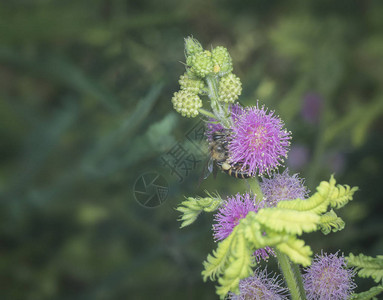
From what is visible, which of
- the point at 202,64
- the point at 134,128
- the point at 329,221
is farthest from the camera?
the point at 134,128

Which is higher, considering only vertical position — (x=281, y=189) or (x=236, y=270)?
(x=281, y=189)

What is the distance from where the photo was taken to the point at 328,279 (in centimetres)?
160

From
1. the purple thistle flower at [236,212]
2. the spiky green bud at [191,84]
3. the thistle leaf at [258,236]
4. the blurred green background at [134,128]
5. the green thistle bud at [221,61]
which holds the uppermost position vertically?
the blurred green background at [134,128]

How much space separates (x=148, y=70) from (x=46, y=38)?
2.79 feet

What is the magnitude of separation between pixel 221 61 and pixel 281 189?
1.48 ft

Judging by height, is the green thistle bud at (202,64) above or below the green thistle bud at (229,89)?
above

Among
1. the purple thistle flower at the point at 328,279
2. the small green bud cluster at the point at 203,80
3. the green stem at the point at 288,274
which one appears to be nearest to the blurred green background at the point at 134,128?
the small green bud cluster at the point at 203,80

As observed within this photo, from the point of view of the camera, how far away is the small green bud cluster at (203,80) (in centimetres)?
156

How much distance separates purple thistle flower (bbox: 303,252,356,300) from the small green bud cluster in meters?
0.60

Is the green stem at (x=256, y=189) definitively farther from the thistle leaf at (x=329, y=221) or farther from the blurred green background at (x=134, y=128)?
the blurred green background at (x=134, y=128)

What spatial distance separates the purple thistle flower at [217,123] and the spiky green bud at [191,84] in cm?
12

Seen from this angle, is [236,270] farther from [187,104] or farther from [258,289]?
[187,104]

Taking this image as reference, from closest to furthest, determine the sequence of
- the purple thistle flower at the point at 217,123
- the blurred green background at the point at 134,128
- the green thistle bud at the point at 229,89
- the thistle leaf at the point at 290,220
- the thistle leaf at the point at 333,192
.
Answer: the thistle leaf at the point at 290,220 < the thistle leaf at the point at 333,192 < the green thistle bud at the point at 229,89 < the purple thistle flower at the point at 217,123 < the blurred green background at the point at 134,128

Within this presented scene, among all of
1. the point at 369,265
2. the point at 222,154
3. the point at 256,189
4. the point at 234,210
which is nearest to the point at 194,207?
the point at 234,210
